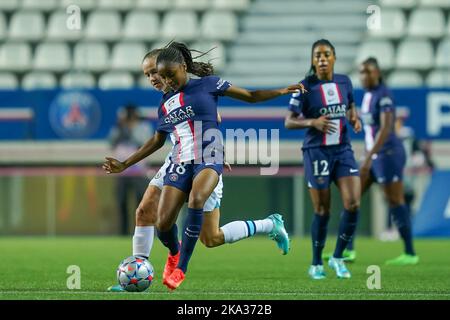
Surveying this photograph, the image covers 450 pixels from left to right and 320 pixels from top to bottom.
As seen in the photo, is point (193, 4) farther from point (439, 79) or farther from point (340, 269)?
point (340, 269)

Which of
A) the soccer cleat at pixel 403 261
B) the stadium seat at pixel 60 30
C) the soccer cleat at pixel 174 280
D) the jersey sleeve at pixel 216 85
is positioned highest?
the stadium seat at pixel 60 30

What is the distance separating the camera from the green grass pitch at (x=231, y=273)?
24.1 feet

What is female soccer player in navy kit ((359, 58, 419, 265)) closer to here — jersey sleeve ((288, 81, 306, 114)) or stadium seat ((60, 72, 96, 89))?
jersey sleeve ((288, 81, 306, 114))

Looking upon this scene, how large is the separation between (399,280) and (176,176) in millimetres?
2198

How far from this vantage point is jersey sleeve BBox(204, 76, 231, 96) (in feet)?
25.5

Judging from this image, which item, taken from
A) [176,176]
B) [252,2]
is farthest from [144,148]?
[252,2]

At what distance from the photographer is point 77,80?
19.2 metres

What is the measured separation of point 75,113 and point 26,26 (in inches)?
189

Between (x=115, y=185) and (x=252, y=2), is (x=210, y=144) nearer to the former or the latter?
(x=115, y=185)

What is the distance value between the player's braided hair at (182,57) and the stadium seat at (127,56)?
12224 millimetres

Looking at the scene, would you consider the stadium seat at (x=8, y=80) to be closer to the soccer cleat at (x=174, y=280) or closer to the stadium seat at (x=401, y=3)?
the stadium seat at (x=401, y=3)

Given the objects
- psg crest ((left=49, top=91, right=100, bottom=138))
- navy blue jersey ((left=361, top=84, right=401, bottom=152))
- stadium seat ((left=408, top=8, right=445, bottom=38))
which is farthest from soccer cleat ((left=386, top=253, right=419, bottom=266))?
stadium seat ((left=408, top=8, right=445, bottom=38))

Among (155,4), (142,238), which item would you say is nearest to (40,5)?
(155,4)

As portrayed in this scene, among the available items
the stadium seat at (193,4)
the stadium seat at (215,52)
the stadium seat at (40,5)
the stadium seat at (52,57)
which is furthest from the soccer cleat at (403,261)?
the stadium seat at (40,5)
